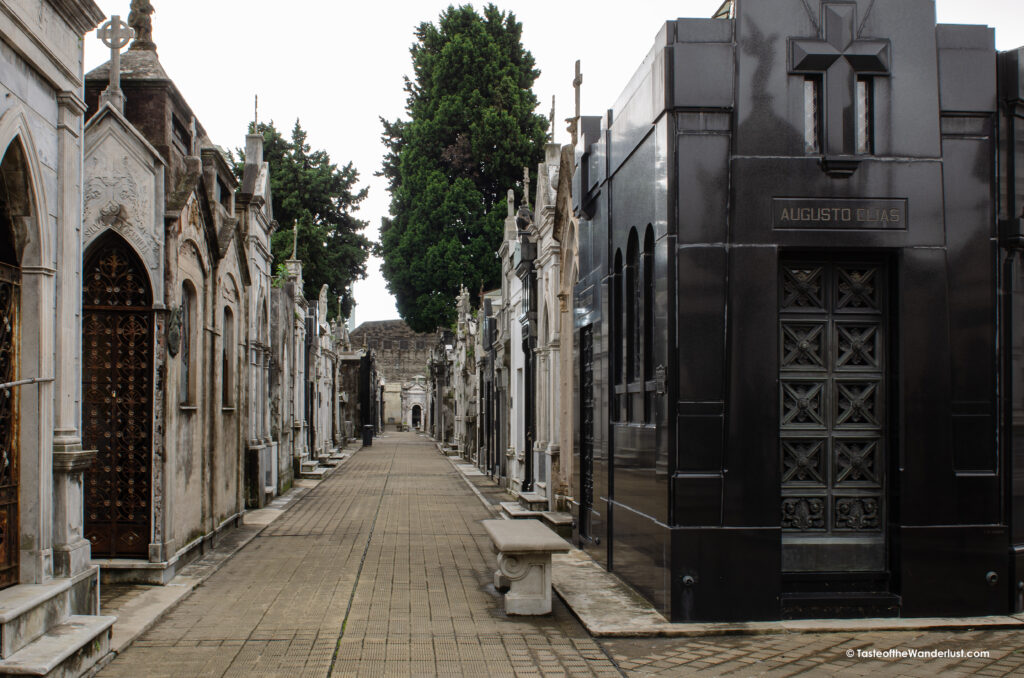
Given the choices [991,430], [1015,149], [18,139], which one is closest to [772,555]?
[991,430]

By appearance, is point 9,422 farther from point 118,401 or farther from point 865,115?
point 865,115

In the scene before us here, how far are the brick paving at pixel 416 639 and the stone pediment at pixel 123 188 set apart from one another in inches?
121

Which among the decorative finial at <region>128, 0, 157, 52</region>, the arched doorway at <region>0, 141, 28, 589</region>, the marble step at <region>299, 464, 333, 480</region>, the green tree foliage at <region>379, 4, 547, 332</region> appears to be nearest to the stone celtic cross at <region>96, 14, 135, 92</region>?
the decorative finial at <region>128, 0, 157, 52</region>

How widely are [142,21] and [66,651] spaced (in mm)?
7897

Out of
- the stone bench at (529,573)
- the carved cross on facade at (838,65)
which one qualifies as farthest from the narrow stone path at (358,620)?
→ the carved cross on facade at (838,65)

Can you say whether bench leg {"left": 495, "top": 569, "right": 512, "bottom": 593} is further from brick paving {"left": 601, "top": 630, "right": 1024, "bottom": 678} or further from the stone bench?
brick paving {"left": 601, "top": 630, "right": 1024, "bottom": 678}

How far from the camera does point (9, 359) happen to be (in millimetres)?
6055

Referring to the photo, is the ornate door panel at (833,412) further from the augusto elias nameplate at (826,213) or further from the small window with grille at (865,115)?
the small window with grille at (865,115)

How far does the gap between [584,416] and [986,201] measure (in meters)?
5.32

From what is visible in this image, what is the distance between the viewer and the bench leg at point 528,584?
26.2 feet

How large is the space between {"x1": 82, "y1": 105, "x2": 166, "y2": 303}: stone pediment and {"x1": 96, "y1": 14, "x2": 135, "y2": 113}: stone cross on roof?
0.95ft

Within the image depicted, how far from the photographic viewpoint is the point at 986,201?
24.8 feet

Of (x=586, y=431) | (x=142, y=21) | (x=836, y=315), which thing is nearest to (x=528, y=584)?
(x=836, y=315)

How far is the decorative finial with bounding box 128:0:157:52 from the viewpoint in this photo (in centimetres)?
1100
